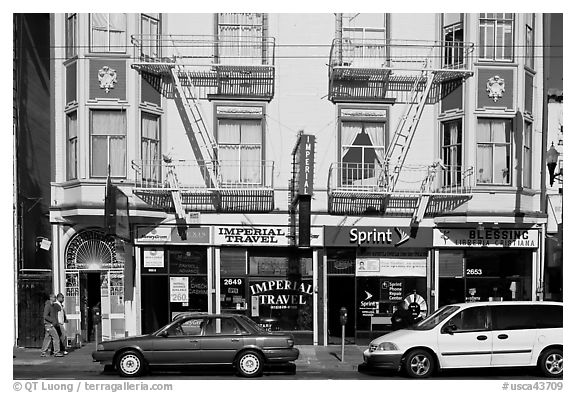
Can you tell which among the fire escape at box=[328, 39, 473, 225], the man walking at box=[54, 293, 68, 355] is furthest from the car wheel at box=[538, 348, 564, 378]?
the man walking at box=[54, 293, 68, 355]

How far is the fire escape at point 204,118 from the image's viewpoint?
619 inches

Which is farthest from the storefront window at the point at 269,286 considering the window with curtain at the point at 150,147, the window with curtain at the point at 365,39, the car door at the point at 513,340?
the car door at the point at 513,340

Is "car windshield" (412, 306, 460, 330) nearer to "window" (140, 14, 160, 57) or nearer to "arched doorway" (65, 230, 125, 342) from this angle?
"arched doorway" (65, 230, 125, 342)

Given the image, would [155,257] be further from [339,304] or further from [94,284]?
[339,304]

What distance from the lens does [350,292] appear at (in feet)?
54.0

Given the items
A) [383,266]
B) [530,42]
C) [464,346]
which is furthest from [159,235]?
[530,42]

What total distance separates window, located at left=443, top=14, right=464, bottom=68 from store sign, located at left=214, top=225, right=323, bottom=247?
17.0 feet

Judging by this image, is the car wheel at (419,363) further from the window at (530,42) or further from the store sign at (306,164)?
the window at (530,42)

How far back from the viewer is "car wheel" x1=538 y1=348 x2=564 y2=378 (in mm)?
12680

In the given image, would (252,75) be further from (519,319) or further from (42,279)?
(519,319)

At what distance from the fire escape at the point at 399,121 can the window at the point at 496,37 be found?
1.54 ft

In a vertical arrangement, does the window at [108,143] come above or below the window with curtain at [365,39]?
below

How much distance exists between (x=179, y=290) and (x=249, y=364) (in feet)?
13.5
